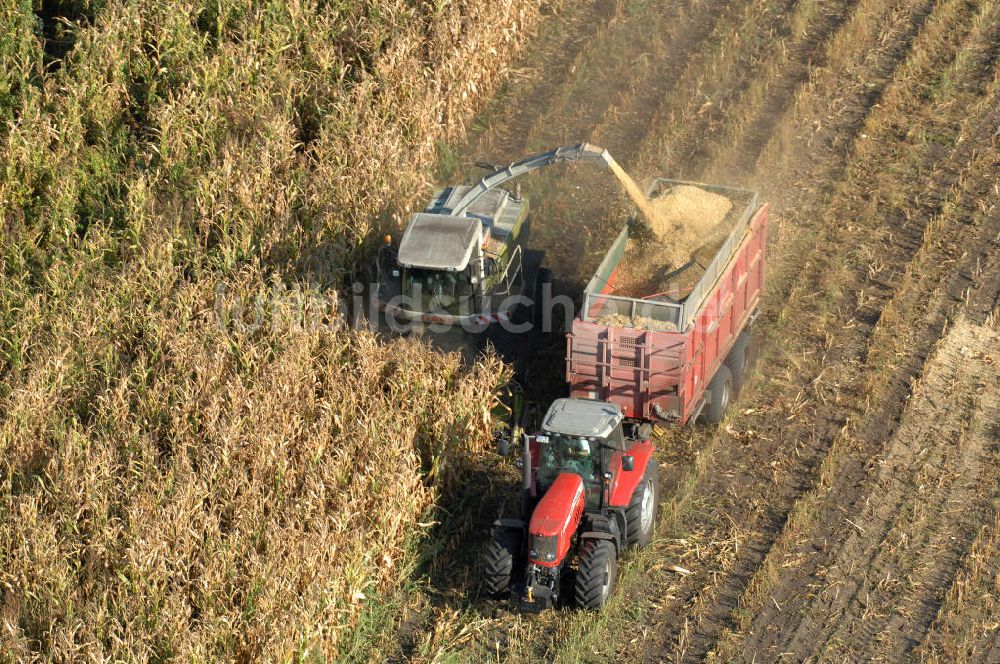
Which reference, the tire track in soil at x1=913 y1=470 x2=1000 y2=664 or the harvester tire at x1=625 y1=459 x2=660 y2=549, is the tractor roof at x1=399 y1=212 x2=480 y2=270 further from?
the tire track in soil at x1=913 y1=470 x2=1000 y2=664

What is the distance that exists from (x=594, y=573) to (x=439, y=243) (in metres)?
5.34

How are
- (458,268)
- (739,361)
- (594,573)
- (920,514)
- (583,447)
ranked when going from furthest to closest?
(739,361), (458,268), (920,514), (583,447), (594,573)

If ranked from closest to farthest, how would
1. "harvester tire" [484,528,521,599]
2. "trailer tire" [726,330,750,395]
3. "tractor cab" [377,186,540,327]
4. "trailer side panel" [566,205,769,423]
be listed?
"harvester tire" [484,528,521,599] → "trailer side panel" [566,205,769,423] → "tractor cab" [377,186,540,327] → "trailer tire" [726,330,750,395]

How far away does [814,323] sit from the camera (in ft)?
62.9

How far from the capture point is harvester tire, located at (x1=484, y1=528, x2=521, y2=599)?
13.8 m

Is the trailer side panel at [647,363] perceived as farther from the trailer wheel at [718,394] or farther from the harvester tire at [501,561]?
the harvester tire at [501,561]

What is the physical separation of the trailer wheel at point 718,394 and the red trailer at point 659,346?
13mm

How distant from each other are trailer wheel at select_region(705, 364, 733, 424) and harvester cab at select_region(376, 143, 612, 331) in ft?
9.56

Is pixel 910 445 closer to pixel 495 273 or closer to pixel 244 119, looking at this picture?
pixel 495 273

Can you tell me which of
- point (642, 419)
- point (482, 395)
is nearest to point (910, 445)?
point (642, 419)

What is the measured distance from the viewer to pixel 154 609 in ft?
42.7

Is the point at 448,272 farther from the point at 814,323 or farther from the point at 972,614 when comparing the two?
the point at 972,614

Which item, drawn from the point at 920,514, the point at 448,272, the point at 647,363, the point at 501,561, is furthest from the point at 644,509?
the point at 448,272

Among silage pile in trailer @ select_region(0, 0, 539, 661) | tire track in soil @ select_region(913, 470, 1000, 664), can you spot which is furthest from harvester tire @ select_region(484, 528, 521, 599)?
tire track in soil @ select_region(913, 470, 1000, 664)
